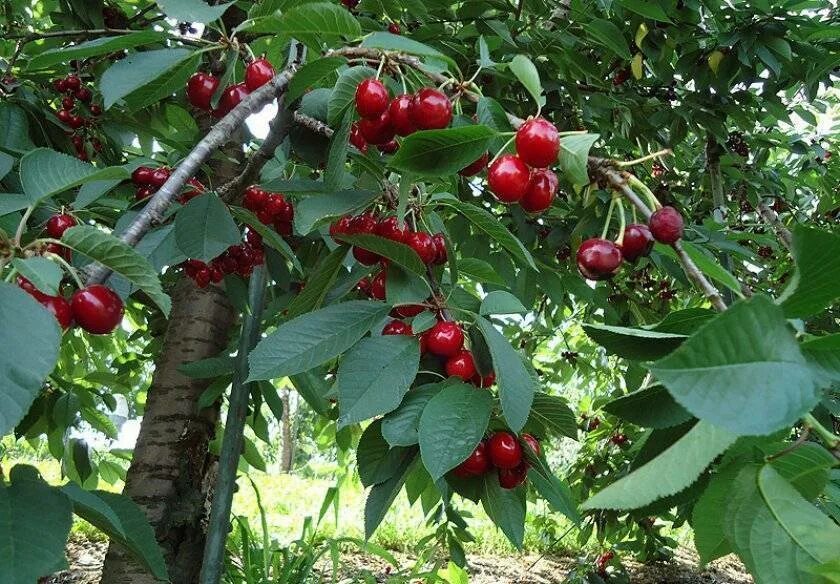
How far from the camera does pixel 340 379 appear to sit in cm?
70

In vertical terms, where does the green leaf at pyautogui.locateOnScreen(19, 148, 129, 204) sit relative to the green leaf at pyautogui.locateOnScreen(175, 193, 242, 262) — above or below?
above

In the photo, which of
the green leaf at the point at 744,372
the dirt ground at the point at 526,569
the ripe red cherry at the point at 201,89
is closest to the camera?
the green leaf at the point at 744,372

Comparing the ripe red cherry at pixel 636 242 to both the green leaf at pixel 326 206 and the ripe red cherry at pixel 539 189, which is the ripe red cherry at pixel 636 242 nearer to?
the ripe red cherry at pixel 539 189

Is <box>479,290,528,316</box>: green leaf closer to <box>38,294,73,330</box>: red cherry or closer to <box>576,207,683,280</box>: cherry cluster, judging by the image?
<box>576,207,683,280</box>: cherry cluster

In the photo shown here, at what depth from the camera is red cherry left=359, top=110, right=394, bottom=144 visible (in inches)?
29.6

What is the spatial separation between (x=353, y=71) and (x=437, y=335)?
0.30 m

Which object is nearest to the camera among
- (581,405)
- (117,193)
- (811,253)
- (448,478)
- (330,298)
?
(811,253)

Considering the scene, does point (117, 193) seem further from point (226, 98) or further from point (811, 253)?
point (811, 253)

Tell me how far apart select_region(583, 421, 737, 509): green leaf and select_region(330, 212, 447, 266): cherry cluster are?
0.44 metres

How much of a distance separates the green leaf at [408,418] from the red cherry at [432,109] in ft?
0.88

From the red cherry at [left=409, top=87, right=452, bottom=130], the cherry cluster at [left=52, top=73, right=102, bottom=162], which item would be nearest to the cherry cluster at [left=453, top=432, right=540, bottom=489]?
the red cherry at [left=409, top=87, right=452, bottom=130]

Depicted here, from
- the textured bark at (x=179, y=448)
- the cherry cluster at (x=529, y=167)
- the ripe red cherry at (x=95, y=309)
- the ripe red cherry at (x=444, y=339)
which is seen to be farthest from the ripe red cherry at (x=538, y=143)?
the textured bark at (x=179, y=448)

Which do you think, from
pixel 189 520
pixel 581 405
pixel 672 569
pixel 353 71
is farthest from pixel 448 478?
pixel 672 569

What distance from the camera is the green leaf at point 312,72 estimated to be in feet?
2.42
